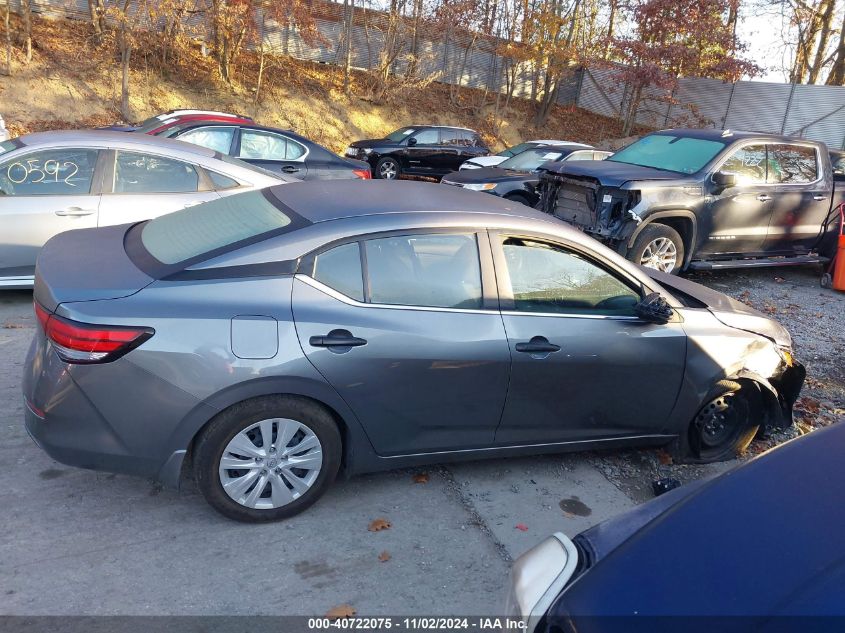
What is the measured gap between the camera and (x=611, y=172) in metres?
8.47

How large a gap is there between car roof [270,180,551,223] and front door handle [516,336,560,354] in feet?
2.36

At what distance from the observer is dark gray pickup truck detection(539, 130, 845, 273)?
8227 millimetres

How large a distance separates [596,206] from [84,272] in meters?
6.23

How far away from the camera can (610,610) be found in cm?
181

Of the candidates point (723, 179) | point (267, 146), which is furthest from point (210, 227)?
point (267, 146)

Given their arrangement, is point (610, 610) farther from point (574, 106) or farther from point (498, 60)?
point (574, 106)

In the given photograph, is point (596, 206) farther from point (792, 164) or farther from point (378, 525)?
point (378, 525)

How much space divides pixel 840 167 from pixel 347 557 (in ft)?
36.2

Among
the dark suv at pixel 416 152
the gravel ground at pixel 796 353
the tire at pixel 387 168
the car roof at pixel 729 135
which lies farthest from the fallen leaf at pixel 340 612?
the tire at pixel 387 168

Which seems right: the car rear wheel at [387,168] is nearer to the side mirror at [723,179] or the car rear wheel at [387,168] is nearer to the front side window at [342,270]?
the side mirror at [723,179]

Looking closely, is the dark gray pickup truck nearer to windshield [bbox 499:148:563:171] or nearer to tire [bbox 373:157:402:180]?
windshield [bbox 499:148:563:171]

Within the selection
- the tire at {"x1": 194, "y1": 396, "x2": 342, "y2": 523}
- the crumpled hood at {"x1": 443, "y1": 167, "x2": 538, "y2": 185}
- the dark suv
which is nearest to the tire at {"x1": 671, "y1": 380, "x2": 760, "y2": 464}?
the tire at {"x1": 194, "y1": 396, "x2": 342, "y2": 523}

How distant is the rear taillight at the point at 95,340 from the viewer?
124 inches

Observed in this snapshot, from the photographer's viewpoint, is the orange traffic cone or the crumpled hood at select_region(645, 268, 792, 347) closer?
the crumpled hood at select_region(645, 268, 792, 347)
